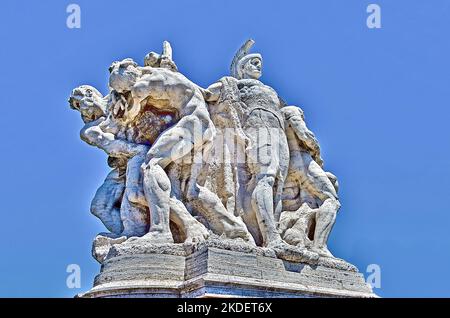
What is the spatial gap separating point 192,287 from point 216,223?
64.4 inches

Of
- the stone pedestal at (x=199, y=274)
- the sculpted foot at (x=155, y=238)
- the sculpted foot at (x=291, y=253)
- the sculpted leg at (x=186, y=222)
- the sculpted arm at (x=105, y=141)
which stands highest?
the sculpted arm at (x=105, y=141)

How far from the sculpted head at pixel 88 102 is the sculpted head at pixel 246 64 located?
2630mm

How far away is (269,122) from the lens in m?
14.0

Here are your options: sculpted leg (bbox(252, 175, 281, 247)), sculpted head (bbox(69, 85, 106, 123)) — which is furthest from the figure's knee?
sculpted head (bbox(69, 85, 106, 123))

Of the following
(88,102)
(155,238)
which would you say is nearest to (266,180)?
(155,238)

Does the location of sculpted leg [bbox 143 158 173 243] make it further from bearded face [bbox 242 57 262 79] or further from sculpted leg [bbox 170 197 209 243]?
bearded face [bbox 242 57 262 79]

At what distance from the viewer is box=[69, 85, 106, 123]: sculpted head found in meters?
14.5

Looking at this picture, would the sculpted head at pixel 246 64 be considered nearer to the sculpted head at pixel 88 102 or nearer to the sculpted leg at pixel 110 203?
the sculpted head at pixel 88 102

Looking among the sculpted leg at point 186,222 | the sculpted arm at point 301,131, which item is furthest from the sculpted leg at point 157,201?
the sculpted arm at point 301,131

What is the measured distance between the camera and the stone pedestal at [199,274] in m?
11.6

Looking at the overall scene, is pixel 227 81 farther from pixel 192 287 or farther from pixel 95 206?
pixel 192 287
